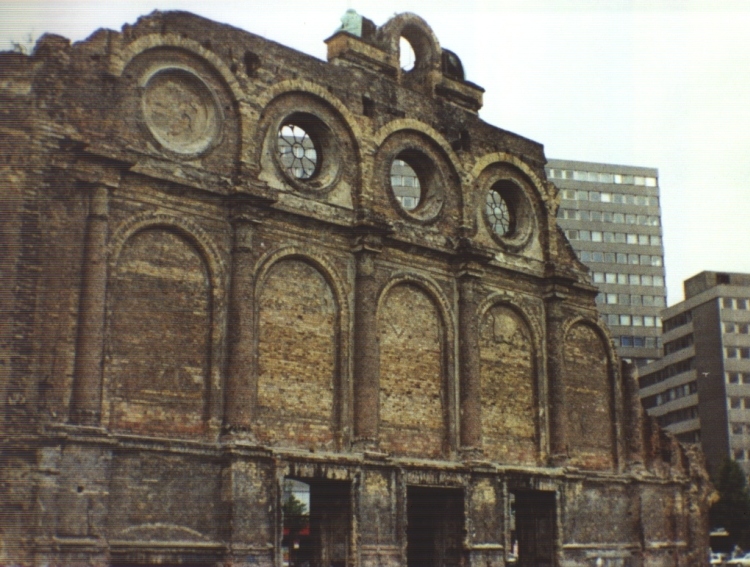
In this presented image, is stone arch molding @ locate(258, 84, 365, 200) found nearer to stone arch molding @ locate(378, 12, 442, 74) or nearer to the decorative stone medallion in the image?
the decorative stone medallion

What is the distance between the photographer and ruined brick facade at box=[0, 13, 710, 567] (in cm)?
1939

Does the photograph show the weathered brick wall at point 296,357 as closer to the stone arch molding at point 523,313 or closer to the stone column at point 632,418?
the stone arch molding at point 523,313

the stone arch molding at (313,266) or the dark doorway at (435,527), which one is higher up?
the stone arch molding at (313,266)

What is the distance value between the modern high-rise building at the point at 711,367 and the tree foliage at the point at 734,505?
863 centimetres

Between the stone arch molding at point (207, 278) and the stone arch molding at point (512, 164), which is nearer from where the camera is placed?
the stone arch molding at point (207, 278)

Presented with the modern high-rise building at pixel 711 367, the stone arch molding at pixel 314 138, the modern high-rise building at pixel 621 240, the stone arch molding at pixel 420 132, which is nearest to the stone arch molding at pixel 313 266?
the stone arch molding at pixel 314 138

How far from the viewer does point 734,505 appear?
53.4 m

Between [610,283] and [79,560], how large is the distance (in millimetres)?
68453

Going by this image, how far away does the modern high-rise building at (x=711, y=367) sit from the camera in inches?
2544

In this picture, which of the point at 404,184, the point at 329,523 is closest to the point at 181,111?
the point at 329,523

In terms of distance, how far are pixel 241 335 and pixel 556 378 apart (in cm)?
1095

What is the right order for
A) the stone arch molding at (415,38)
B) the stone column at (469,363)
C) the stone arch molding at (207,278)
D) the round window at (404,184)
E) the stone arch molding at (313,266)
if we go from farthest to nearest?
the round window at (404,184) < the stone arch molding at (415,38) < the stone column at (469,363) < the stone arch molding at (313,266) < the stone arch molding at (207,278)

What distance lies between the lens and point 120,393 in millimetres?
20016

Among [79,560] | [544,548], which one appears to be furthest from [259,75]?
[544,548]
